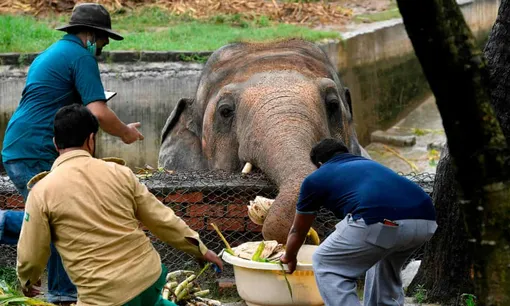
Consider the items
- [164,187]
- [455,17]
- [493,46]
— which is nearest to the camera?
[455,17]

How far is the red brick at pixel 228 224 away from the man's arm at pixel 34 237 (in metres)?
2.94

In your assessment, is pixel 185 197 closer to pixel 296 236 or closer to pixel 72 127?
pixel 296 236

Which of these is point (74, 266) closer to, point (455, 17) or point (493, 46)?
point (455, 17)

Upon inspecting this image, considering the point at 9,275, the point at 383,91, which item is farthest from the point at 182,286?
the point at 383,91

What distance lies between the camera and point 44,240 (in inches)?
221

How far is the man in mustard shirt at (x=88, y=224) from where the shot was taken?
5625 millimetres

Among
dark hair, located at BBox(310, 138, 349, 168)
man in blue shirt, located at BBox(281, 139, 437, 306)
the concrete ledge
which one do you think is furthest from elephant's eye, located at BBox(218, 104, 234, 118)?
the concrete ledge

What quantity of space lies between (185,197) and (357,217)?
243cm

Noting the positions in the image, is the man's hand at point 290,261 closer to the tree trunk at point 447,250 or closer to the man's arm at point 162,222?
the man's arm at point 162,222

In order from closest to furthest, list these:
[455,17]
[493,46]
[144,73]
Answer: [455,17] → [493,46] → [144,73]

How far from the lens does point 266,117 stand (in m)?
9.19

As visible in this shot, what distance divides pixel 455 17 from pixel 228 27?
14331mm

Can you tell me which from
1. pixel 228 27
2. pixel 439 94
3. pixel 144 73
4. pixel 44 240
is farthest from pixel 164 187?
pixel 228 27

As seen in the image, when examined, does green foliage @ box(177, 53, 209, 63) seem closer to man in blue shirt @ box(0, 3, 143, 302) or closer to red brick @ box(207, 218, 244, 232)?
red brick @ box(207, 218, 244, 232)
